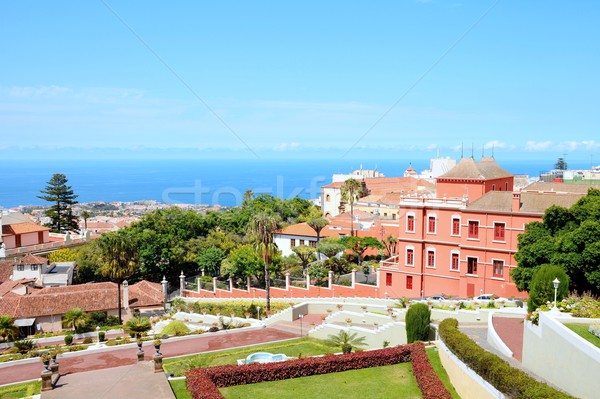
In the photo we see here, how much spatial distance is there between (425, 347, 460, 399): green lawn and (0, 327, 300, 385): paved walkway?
9.07 m

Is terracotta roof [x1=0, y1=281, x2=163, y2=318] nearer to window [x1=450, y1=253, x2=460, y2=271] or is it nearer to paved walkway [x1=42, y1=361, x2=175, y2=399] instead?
paved walkway [x1=42, y1=361, x2=175, y2=399]

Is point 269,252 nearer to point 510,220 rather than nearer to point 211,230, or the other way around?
point 510,220

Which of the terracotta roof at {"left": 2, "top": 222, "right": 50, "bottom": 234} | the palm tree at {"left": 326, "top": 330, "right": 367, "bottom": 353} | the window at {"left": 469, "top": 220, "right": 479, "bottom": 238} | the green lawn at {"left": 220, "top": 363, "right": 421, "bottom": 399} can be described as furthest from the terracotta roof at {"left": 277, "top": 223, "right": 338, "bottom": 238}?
the green lawn at {"left": 220, "top": 363, "right": 421, "bottom": 399}

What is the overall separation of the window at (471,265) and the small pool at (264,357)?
16008 mm

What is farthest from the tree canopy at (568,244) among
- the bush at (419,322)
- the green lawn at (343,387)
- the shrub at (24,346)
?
the shrub at (24,346)

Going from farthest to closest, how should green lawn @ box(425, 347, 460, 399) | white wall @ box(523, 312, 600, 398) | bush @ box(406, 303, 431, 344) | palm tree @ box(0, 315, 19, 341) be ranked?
palm tree @ box(0, 315, 19, 341) → bush @ box(406, 303, 431, 344) → green lawn @ box(425, 347, 460, 399) → white wall @ box(523, 312, 600, 398)

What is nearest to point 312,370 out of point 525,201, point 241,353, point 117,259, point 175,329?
point 241,353

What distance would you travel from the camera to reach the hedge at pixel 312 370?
17531 millimetres

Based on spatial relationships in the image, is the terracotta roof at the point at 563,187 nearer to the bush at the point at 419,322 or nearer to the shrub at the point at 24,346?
the bush at the point at 419,322

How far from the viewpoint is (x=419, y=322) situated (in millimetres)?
23203

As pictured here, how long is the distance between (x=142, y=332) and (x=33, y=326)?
899 cm

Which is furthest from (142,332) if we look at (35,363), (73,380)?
(73,380)

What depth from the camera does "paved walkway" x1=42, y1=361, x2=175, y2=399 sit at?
57.4 feet

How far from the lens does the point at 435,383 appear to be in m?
17.7
